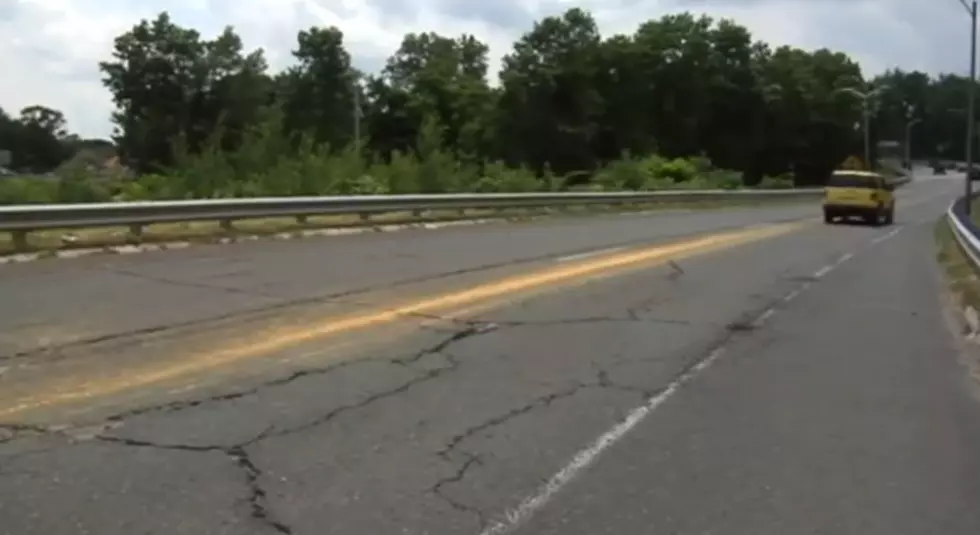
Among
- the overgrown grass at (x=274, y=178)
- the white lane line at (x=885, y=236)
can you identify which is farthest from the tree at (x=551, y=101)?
the white lane line at (x=885, y=236)

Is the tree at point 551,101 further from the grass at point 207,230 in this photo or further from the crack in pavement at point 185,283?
the crack in pavement at point 185,283

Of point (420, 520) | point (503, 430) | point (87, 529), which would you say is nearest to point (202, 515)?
point (87, 529)

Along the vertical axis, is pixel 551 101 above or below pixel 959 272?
above

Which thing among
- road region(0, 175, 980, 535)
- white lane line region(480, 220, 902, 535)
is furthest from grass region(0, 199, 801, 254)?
white lane line region(480, 220, 902, 535)

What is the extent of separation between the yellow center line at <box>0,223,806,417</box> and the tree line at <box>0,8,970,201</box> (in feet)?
151

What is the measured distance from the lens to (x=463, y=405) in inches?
366

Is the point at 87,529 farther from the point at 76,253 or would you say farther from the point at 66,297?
the point at 76,253

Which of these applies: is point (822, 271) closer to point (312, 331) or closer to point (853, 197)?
point (312, 331)

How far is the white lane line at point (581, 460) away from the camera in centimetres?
642

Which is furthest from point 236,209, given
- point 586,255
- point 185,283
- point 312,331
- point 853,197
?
point 853,197

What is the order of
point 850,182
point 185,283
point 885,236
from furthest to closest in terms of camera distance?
1. point 850,182
2. point 885,236
3. point 185,283

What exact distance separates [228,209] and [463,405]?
14.5m

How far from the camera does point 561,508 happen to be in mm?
6680

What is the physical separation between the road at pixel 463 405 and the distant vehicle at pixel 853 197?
90.6 ft
